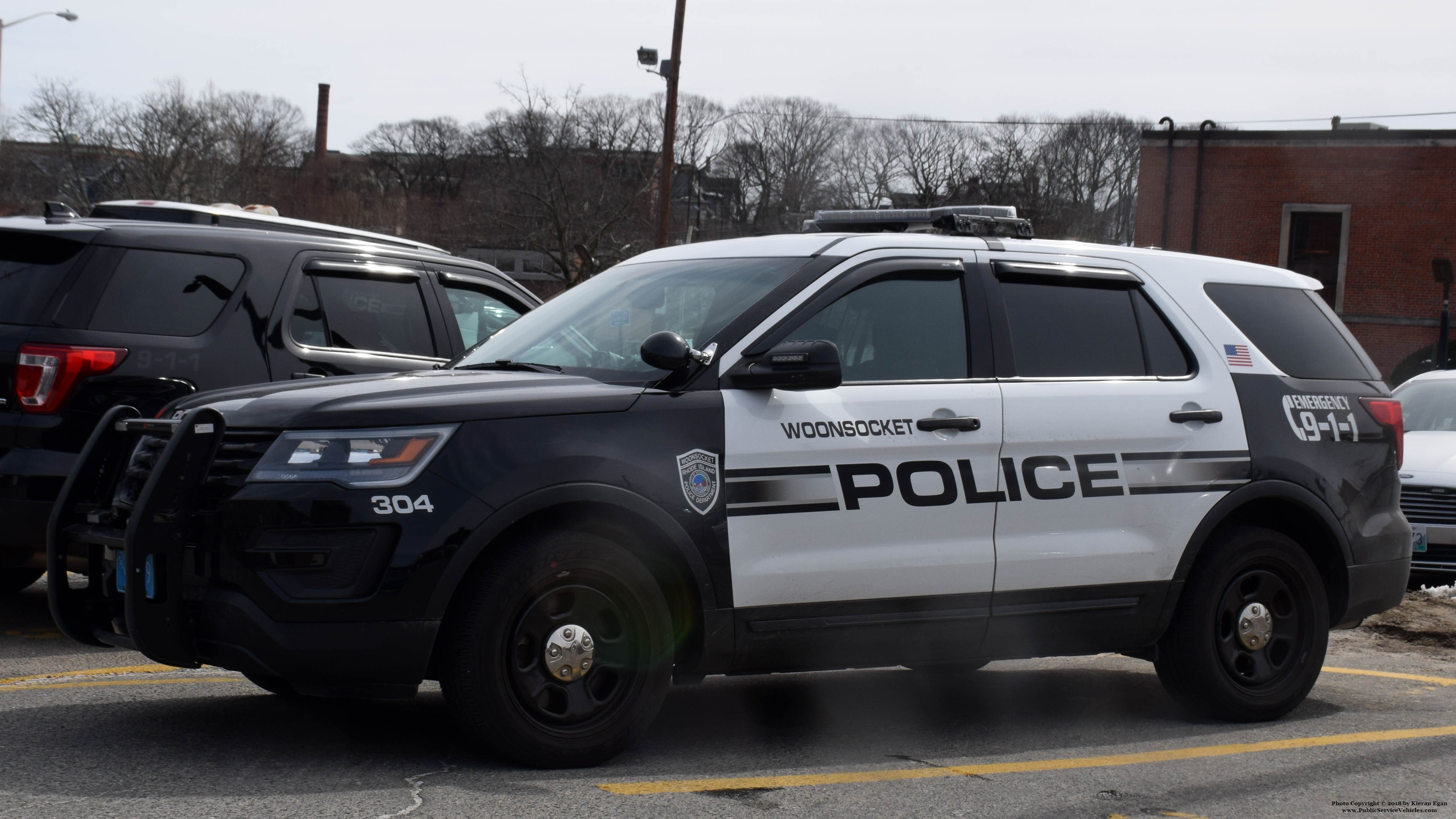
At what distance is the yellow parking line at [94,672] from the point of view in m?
5.65

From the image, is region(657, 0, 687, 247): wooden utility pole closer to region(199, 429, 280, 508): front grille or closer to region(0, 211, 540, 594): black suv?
region(0, 211, 540, 594): black suv

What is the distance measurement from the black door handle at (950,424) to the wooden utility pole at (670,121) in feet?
70.8

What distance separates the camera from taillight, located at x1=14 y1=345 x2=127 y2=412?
6227 mm

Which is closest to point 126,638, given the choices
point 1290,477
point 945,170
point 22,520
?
point 22,520

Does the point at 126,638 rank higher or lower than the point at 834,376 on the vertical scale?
lower

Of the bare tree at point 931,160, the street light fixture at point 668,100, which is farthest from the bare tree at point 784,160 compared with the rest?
the street light fixture at point 668,100

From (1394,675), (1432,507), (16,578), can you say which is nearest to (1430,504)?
(1432,507)

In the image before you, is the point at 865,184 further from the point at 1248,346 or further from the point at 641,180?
the point at 1248,346

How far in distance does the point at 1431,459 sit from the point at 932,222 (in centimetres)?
630

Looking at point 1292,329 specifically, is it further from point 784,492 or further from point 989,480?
point 784,492

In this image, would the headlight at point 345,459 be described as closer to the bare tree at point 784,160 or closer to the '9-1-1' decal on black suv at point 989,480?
the '9-1-1' decal on black suv at point 989,480

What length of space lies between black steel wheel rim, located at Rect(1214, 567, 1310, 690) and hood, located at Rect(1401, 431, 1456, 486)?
165 inches

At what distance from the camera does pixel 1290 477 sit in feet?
19.4

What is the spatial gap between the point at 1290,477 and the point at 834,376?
2.31 meters
